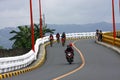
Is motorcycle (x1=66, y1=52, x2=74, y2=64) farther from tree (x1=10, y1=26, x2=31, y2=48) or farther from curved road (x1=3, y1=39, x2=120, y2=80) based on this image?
tree (x1=10, y1=26, x2=31, y2=48)

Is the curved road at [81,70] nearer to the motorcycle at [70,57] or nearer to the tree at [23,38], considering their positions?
the motorcycle at [70,57]

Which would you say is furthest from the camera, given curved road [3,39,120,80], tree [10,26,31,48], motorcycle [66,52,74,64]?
tree [10,26,31,48]

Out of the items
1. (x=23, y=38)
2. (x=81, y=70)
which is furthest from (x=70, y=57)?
(x=23, y=38)

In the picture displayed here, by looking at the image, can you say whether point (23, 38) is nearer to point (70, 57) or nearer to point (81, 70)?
point (70, 57)

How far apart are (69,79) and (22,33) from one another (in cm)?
6562

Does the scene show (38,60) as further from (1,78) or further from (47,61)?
(1,78)

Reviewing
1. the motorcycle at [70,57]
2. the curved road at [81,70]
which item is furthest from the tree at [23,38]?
the motorcycle at [70,57]

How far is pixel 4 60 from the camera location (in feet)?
88.5

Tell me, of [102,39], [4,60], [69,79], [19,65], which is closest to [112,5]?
[102,39]

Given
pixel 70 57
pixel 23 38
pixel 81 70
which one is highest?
pixel 70 57

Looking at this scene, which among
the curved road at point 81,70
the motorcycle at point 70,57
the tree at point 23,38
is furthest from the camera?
the tree at point 23,38

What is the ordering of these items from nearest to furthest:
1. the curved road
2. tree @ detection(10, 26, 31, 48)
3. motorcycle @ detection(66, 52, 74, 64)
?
the curved road < motorcycle @ detection(66, 52, 74, 64) < tree @ detection(10, 26, 31, 48)

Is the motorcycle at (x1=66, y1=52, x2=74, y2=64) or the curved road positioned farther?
the motorcycle at (x1=66, y1=52, x2=74, y2=64)

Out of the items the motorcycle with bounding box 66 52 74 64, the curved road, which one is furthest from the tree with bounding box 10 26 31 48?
the motorcycle with bounding box 66 52 74 64
